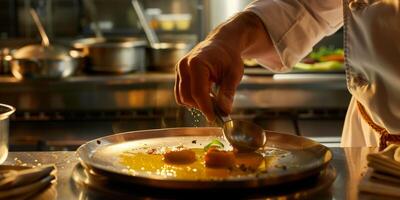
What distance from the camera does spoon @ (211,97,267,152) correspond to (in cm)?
101

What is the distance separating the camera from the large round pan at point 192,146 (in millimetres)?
757

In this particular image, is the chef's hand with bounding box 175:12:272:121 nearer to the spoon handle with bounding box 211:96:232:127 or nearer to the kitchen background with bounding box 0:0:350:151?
the spoon handle with bounding box 211:96:232:127

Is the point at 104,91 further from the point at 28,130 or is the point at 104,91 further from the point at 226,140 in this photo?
the point at 226,140

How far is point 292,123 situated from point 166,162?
1.79 metres

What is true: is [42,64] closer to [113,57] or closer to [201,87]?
[113,57]

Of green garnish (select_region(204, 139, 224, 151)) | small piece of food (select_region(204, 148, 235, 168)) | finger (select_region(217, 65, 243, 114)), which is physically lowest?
green garnish (select_region(204, 139, 224, 151))

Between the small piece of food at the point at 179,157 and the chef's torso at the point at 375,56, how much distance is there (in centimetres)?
50

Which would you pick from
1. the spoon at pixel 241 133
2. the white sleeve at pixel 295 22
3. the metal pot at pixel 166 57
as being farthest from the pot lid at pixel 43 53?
the spoon at pixel 241 133

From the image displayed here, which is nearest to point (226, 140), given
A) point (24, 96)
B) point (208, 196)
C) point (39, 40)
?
point (208, 196)

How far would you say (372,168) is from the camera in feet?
2.88

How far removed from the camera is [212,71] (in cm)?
106

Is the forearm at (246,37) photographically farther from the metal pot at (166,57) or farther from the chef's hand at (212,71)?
the metal pot at (166,57)

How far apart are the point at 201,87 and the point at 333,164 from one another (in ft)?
0.81

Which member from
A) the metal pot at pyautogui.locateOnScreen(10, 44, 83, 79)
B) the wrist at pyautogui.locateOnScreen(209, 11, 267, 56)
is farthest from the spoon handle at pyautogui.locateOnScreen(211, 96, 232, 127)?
the metal pot at pyautogui.locateOnScreen(10, 44, 83, 79)
